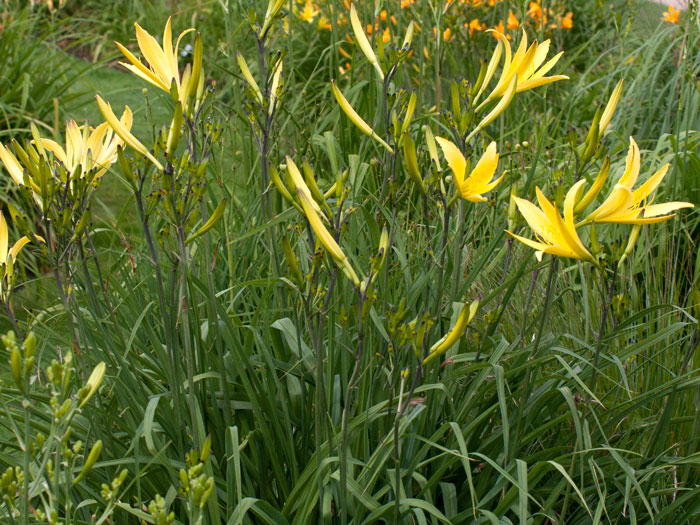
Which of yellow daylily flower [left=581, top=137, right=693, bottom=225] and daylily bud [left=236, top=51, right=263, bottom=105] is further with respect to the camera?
daylily bud [left=236, top=51, right=263, bottom=105]

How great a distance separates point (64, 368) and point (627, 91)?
4060 millimetres

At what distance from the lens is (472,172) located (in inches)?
57.9

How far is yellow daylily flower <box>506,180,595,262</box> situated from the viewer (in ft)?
4.64

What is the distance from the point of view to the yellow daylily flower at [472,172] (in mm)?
1444

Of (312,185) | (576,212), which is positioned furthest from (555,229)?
(312,185)

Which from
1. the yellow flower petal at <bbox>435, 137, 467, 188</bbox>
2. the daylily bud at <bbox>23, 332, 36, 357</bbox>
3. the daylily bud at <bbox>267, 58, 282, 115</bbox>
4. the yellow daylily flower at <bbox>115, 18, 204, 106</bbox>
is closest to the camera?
the daylily bud at <bbox>23, 332, 36, 357</bbox>

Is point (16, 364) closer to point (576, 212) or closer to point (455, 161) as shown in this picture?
point (455, 161)

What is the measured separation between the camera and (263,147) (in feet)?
5.97

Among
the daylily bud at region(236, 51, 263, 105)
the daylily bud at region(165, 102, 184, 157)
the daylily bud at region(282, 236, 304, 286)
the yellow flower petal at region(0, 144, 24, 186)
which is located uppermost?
the daylily bud at region(236, 51, 263, 105)

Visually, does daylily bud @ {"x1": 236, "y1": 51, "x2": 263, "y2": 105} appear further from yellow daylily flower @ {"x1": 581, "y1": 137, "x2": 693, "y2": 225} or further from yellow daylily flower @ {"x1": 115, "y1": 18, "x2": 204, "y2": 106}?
yellow daylily flower @ {"x1": 581, "y1": 137, "x2": 693, "y2": 225}

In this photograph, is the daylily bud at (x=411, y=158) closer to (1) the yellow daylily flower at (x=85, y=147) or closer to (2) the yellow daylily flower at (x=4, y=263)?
(1) the yellow daylily flower at (x=85, y=147)

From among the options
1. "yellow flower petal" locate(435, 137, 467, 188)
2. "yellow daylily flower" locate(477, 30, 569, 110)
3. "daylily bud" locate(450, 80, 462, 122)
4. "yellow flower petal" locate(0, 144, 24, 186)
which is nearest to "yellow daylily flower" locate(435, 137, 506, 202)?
"yellow flower petal" locate(435, 137, 467, 188)

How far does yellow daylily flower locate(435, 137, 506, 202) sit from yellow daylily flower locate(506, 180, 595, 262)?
0.25 feet

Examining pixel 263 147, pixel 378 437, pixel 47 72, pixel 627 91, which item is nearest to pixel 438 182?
pixel 263 147
